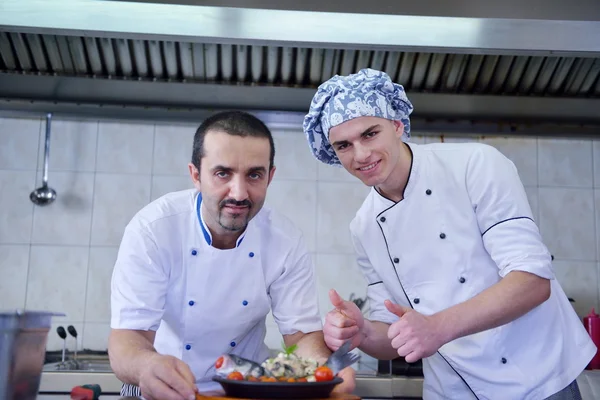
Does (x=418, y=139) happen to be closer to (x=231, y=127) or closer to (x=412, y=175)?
(x=412, y=175)

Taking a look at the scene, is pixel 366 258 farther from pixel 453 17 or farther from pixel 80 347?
pixel 80 347

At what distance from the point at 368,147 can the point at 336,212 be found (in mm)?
1626

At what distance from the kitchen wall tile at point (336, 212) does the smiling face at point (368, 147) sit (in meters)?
1.54

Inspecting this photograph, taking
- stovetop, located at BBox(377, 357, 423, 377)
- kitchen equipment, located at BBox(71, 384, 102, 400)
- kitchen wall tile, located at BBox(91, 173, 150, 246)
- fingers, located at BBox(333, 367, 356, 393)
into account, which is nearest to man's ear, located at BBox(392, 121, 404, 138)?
fingers, located at BBox(333, 367, 356, 393)

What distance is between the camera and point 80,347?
318 cm

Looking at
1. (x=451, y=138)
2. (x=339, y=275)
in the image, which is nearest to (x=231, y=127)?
(x=339, y=275)

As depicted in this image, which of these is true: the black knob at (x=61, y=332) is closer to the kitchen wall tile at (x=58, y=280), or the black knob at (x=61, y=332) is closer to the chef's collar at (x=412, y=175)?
the kitchen wall tile at (x=58, y=280)

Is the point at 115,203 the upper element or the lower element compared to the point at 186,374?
upper

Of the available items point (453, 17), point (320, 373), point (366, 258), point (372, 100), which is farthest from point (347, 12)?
point (320, 373)

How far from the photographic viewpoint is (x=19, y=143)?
10.8 feet

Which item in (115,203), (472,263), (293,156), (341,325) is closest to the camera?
(341,325)

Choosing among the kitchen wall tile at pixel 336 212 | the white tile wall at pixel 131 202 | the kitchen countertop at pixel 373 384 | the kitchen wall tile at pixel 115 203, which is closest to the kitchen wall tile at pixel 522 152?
the white tile wall at pixel 131 202

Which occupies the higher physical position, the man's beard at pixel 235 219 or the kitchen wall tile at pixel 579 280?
the man's beard at pixel 235 219

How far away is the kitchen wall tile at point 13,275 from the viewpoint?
10.6ft
